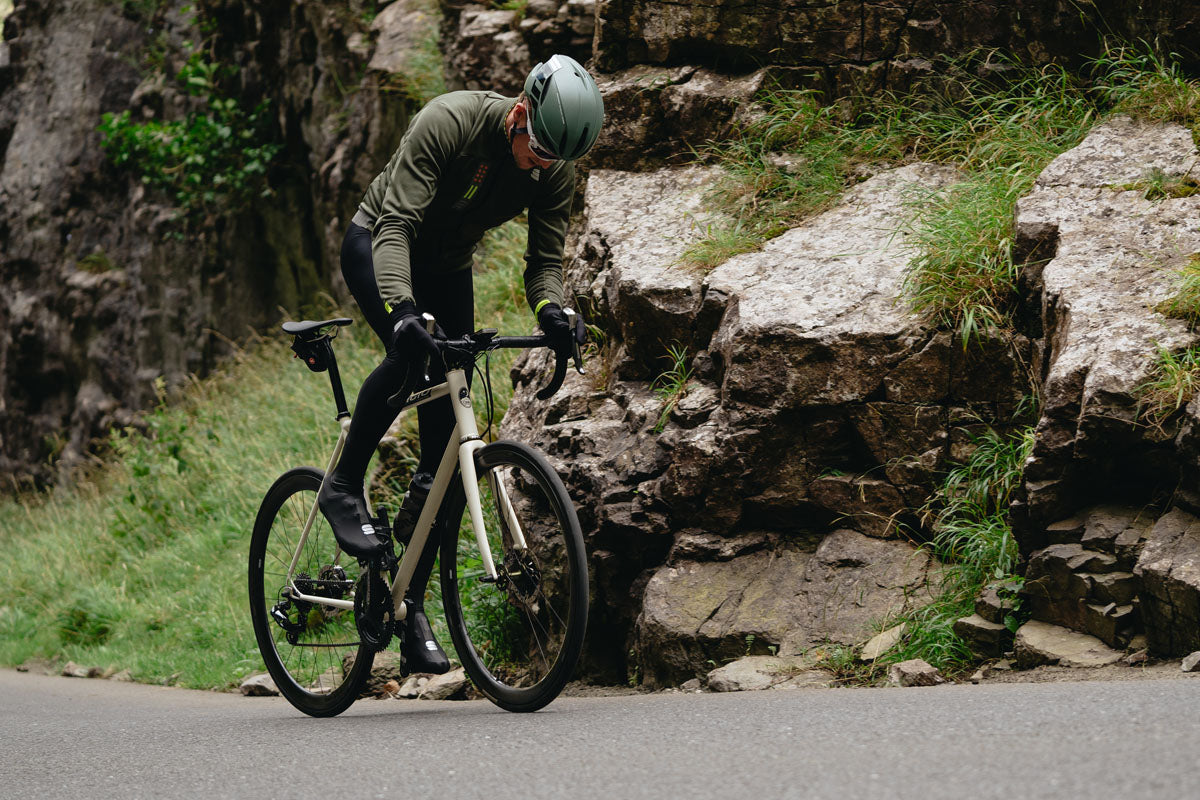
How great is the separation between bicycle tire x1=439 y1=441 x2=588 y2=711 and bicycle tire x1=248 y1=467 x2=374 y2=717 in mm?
726

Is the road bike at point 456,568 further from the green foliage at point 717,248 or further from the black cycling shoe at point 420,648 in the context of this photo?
the green foliage at point 717,248

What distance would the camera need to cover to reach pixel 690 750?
331 cm

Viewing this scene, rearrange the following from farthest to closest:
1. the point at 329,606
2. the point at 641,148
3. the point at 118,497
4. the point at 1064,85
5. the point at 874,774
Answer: the point at 118,497, the point at 641,148, the point at 1064,85, the point at 329,606, the point at 874,774

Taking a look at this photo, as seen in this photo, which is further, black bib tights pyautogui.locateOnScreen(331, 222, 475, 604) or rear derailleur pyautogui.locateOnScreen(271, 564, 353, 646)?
rear derailleur pyautogui.locateOnScreen(271, 564, 353, 646)

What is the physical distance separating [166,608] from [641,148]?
15.7ft

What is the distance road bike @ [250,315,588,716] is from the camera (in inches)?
168

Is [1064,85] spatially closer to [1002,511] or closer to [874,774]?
[1002,511]

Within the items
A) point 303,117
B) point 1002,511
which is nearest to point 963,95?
point 1002,511

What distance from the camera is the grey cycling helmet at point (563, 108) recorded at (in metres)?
4.44

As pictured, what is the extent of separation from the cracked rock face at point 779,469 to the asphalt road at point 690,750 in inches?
30.4

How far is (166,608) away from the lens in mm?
8812

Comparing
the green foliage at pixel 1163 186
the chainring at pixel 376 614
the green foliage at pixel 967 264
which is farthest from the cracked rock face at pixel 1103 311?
the chainring at pixel 376 614

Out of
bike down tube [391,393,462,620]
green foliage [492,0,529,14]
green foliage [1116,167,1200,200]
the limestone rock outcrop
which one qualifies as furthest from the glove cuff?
the limestone rock outcrop

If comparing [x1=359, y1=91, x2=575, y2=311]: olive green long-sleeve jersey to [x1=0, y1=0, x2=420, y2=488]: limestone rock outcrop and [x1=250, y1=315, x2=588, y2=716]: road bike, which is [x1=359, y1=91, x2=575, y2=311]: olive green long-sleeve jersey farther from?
[x1=0, y1=0, x2=420, y2=488]: limestone rock outcrop
